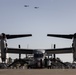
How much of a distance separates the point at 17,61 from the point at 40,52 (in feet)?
37.3

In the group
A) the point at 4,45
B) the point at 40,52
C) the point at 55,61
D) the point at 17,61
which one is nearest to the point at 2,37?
the point at 4,45

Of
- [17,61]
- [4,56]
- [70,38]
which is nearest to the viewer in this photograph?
[4,56]

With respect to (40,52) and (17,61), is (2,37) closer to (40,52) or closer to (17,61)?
(40,52)

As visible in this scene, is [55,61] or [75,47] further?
[55,61]

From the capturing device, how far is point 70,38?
224 feet

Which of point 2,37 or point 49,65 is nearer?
point 2,37

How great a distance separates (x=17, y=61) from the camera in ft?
243

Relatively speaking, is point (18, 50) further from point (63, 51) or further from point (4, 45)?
point (4, 45)

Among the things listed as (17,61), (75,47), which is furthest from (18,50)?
(75,47)

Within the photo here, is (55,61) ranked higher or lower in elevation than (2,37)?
lower

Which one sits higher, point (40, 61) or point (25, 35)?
point (25, 35)

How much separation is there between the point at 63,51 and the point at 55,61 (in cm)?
486

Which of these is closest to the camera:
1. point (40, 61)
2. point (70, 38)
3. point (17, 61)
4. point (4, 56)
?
point (4, 56)

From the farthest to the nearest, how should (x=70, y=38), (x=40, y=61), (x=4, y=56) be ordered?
(x=70, y=38)
(x=40, y=61)
(x=4, y=56)
